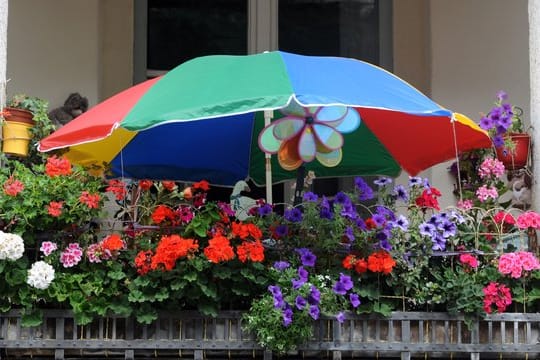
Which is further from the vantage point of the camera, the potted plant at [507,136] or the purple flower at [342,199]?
the potted plant at [507,136]

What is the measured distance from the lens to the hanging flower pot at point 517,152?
18.1ft

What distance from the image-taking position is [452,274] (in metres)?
4.78

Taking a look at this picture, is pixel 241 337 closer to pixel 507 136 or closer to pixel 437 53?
pixel 507 136

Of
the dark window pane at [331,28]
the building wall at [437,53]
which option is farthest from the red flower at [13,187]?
the dark window pane at [331,28]

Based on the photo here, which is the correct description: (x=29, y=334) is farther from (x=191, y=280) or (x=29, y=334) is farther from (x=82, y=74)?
(x=82, y=74)

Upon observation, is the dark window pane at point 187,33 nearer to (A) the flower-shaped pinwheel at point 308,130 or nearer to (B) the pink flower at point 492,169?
(A) the flower-shaped pinwheel at point 308,130

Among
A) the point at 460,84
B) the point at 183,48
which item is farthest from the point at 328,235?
the point at 183,48

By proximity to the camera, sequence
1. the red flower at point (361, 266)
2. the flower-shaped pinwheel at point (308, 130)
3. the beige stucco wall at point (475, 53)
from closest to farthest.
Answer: the red flower at point (361, 266), the flower-shaped pinwheel at point (308, 130), the beige stucco wall at point (475, 53)

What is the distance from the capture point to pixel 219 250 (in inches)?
177

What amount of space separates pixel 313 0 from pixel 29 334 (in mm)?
4294

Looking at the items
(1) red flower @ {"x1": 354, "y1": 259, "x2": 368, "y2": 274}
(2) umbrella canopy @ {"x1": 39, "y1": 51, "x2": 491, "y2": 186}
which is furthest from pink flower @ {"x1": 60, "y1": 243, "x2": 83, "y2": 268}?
(1) red flower @ {"x1": 354, "y1": 259, "x2": 368, "y2": 274}

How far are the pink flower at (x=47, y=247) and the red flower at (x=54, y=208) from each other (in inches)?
6.5

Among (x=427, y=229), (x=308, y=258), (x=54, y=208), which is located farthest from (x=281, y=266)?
(x=54, y=208)

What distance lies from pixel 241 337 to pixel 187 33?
12.3 feet
